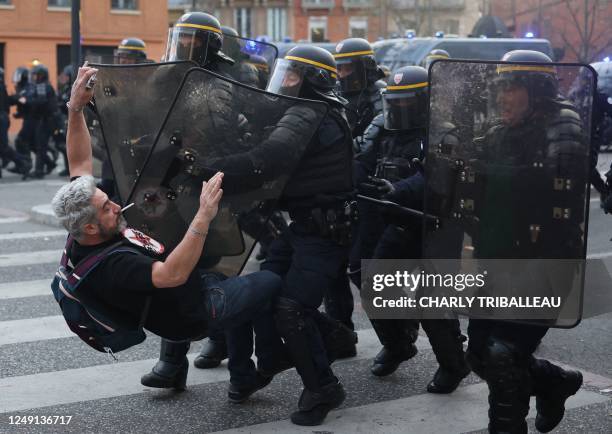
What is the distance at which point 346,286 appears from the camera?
241 inches

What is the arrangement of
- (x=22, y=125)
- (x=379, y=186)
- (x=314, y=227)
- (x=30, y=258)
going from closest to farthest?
(x=314, y=227)
(x=379, y=186)
(x=30, y=258)
(x=22, y=125)

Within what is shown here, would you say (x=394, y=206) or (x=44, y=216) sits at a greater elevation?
(x=394, y=206)

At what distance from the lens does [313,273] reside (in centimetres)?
471

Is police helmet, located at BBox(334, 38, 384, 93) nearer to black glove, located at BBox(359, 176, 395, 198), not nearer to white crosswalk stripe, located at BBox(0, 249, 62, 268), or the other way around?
black glove, located at BBox(359, 176, 395, 198)

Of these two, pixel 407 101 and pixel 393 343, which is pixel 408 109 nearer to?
pixel 407 101

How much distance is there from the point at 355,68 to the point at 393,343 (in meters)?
2.05

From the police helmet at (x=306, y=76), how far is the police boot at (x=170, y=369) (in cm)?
140

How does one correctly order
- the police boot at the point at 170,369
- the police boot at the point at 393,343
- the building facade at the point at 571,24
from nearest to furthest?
the police boot at the point at 170,369, the police boot at the point at 393,343, the building facade at the point at 571,24

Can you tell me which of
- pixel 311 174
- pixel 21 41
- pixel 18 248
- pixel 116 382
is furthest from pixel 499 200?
pixel 21 41

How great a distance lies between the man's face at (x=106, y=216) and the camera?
13.4 ft

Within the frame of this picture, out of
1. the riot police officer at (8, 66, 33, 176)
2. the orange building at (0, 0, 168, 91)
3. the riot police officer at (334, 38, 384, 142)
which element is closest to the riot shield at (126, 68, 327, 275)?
the riot police officer at (334, 38, 384, 142)

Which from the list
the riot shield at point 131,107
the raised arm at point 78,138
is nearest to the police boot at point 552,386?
the riot shield at point 131,107

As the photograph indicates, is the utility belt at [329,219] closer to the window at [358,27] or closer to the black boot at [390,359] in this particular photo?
the black boot at [390,359]

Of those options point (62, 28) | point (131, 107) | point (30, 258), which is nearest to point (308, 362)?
point (131, 107)
